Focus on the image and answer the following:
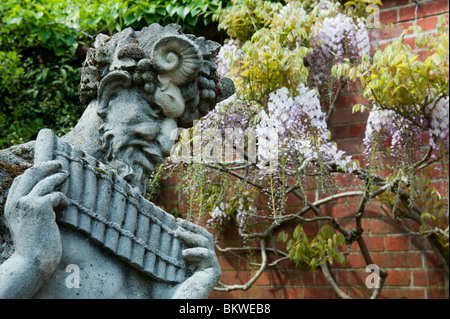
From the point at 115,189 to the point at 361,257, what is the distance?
7.52ft

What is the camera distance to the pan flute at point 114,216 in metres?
1.30

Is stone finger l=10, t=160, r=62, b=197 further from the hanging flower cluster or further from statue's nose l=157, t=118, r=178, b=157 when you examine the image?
the hanging flower cluster

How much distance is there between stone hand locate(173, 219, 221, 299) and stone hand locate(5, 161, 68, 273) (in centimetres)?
33

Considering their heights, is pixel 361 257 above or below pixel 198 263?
above

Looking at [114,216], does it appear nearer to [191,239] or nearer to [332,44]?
[191,239]

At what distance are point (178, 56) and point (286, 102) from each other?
131cm

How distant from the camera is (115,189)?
1362 millimetres

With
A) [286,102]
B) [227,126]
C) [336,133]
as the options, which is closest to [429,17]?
[336,133]

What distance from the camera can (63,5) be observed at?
3820 millimetres

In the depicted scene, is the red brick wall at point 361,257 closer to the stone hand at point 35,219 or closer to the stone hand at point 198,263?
the stone hand at point 198,263

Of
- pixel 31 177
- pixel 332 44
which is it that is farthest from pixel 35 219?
pixel 332 44

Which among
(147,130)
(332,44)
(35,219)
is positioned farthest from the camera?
(332,44)

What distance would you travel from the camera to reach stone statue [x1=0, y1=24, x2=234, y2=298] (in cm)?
120
